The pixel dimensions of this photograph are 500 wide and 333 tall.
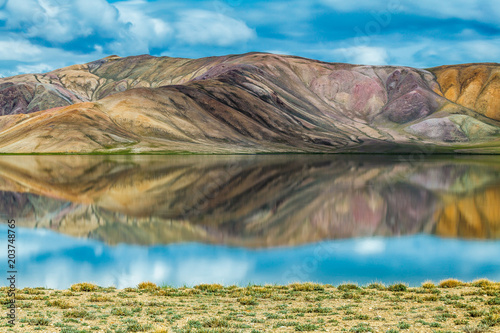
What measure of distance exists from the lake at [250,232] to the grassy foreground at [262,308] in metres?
2.59

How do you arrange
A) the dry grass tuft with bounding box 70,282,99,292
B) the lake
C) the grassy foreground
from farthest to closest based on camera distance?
1. the lake
2. the dry grass tuft with bounding box 70,282,99,292
3. the grassy foreground

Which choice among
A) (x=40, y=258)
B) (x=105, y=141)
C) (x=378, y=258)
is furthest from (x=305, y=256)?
(x=105, y=141)

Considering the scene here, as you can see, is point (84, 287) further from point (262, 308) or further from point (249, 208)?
point (249, 208)

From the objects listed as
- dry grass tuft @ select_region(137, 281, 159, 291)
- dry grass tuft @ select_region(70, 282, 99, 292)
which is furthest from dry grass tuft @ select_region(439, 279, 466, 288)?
dry grass tuft @ select_region(70, 282, 99, 292)

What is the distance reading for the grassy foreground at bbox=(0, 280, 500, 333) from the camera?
13.9m

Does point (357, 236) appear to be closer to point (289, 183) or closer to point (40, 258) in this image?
point (40, 258)

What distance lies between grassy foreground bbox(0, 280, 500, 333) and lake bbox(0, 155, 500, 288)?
259 centimetres

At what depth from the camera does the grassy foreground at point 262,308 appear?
13.9m

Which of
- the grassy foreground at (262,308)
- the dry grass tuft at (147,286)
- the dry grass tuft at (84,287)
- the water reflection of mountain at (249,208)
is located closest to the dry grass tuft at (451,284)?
the grassy foreground at (262,308)

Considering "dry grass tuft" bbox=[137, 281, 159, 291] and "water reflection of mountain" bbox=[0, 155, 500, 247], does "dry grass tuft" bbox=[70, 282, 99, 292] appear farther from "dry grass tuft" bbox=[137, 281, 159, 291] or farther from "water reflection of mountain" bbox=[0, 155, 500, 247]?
"water reflection of mountain" bbox=[0, 155, 500, 247]

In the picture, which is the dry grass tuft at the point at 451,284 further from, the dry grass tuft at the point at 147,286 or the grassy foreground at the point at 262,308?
the dry grass tuft at the point at 147,286

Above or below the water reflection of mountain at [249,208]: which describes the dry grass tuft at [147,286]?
below

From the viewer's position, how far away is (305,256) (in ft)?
89.2

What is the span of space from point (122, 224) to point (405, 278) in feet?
71.2
